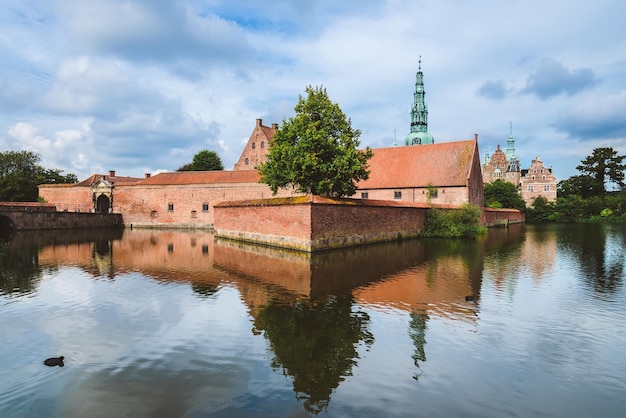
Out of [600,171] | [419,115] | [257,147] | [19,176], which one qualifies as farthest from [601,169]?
[19,176]

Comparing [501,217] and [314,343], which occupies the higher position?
[501,217]

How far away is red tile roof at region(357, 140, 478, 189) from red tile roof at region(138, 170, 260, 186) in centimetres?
1204

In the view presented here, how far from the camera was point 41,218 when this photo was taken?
33.2 metres

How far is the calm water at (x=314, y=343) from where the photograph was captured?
4.57 meters

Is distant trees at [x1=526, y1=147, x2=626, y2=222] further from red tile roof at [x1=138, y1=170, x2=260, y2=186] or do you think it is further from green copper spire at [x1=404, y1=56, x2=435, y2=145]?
red tile roof at [x1=138, y1=170, x2=260, y2=186]

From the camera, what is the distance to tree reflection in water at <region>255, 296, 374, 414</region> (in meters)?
4.99

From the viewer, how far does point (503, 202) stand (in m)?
53.1

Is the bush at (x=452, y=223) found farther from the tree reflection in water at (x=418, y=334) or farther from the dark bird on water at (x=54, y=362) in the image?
the dark bird on water at (x=54, y=362)

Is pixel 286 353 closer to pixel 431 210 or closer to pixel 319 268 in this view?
pixel 319 268

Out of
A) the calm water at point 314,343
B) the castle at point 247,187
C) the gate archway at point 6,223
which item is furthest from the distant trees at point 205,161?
the calm water at point 314,343

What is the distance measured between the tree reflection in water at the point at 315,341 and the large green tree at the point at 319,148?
38.1 ft

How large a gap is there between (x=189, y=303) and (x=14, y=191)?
49367mm

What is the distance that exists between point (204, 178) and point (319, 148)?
2486cm

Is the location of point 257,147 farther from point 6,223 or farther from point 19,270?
point 19,270
